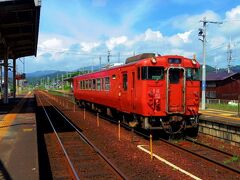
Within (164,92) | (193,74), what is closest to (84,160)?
(164,92)

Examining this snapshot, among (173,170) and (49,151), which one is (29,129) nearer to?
(49,151)

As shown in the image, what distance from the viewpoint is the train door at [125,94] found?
53.6 ft

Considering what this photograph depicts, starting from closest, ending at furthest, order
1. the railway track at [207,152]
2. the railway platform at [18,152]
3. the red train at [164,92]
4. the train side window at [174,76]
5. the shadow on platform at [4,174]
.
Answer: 1. the shadow on platform at [4,174]
2. the railway platform at [18,152]
3. the railway track at [207,152]
4. the red train at [164,92]
5. the train side window at [174,76]

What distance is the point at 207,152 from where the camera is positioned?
1248cm

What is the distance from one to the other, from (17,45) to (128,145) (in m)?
22.4

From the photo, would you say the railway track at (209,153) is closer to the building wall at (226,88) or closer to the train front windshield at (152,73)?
the train front windshield at (152,73)

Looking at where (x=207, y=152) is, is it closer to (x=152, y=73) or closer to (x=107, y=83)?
(x=152, y=73)

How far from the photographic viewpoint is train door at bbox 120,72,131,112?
16342mm

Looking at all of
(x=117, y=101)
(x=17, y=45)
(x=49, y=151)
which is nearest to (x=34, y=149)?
(x=49, y=151)

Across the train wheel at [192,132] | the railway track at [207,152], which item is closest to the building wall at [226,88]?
the train wheel at [192,132]

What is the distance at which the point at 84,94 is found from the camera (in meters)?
30.8

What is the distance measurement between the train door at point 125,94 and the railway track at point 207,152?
2.55m

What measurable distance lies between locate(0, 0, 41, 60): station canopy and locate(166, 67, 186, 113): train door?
6.89m

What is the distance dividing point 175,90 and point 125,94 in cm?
286
